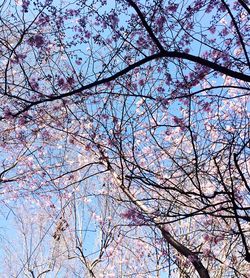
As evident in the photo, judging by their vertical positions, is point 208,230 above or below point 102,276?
below

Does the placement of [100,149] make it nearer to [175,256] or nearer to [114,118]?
[114,118]

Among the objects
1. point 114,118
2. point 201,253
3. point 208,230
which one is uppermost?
point 114,118

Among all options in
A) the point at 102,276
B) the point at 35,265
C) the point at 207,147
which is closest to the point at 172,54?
the point at 207,147

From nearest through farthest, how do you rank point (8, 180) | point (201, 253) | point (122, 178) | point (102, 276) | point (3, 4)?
1. point (3, 4)
2. point (201, 253)
3. point (122, 178)
4. point (8, 180)
5. point (102, 276)

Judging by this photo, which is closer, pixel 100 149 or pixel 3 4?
pixel 3 4

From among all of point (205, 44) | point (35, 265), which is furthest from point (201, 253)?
point (35, 265)

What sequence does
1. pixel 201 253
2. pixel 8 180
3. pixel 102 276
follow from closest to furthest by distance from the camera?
pixel 201 253, pixel 8 180, pixel 102 276

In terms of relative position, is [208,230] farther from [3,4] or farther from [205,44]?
[3,4]

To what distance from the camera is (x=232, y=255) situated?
5176mm

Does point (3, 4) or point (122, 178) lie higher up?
point (3, 4)

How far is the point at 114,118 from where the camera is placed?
198 inches

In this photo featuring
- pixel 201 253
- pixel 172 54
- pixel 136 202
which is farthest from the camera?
pixel 136 202

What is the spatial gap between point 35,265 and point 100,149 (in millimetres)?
4168

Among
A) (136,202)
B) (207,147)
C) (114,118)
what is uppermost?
(114,118)
